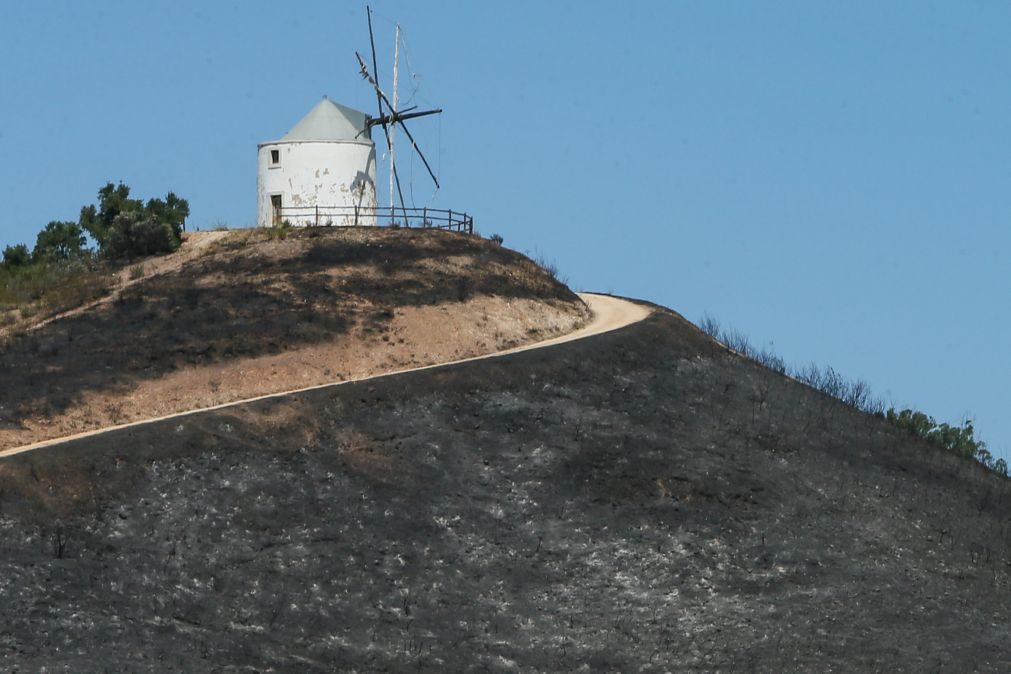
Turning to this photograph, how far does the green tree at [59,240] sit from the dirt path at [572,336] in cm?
2004

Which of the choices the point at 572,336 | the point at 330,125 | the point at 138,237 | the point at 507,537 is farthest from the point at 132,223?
→ the point at 507,537

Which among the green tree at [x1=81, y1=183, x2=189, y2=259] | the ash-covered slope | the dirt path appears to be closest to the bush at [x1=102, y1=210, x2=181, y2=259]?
the green tree at [x1=81, y1=183, x2=189, y2=259]

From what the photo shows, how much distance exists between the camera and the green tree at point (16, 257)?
237 ft

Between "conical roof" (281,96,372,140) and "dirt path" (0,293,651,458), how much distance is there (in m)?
11.2

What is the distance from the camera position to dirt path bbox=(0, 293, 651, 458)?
5084cm

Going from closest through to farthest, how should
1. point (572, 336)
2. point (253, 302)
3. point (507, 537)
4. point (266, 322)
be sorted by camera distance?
point (507, 537) < point (266, 322) < point (253, 302) < point (572, 336)

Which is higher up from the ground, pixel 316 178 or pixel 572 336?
pixel 316 178

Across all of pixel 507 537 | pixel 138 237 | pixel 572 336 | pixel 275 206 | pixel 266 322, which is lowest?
pixel 507 537

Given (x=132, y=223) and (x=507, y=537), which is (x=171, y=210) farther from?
(x=507, y=537)

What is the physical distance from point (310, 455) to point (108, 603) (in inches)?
413

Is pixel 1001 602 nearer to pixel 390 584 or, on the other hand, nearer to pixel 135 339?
pixel 390 584

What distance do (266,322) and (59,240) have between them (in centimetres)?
1652

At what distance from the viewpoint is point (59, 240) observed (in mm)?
73062

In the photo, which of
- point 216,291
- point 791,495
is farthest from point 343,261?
point 791,495
